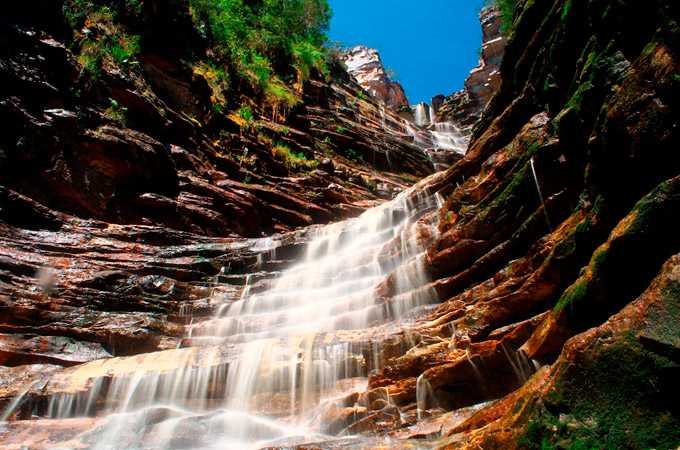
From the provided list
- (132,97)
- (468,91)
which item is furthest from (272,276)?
(468,91)

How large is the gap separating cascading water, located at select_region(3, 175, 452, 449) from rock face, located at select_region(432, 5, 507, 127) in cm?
3014

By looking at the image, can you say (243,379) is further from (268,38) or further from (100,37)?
(268,38)

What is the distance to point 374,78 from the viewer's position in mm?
43375

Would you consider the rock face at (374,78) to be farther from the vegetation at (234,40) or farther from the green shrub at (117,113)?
the green shrub at (117,113)

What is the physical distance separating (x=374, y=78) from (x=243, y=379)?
4229 centimetres

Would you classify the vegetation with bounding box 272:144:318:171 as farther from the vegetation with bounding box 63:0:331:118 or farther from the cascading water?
the cascading water

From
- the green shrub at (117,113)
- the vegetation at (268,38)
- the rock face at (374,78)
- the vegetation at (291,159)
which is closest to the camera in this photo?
the green shrub at (117,113)

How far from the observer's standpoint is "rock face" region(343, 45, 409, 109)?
42.6 metres

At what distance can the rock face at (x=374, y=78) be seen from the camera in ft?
140

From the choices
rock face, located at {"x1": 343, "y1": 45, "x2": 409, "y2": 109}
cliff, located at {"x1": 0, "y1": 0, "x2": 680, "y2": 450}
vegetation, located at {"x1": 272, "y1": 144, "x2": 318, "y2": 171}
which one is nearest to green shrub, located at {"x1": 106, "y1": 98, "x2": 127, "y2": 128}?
cliff, located at {"x1": 0, "y1": 0, "x2": 680, "y2": 450}

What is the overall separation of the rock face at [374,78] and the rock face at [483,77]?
7444 millimetres

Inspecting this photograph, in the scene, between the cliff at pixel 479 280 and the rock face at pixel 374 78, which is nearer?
the cliff at pixel 479 280

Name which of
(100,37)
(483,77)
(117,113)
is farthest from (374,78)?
(117,113)

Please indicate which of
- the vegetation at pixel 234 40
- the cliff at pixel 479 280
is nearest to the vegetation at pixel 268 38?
the vegetation at pixel 234 40
